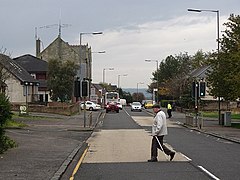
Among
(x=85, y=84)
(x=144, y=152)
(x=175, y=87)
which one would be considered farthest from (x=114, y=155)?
(x=175, y=87)

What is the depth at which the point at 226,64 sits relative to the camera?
39500 mm

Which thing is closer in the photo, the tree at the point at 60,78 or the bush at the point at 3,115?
the bush at the point at 3,115

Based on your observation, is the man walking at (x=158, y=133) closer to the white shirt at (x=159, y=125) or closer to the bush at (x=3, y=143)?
the white shirt at (x=159, y=125)

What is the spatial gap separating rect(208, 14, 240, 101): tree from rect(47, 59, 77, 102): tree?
33.3 metres

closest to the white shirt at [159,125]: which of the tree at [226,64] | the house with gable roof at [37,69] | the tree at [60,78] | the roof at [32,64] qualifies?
Answer: the tree at [226,64]

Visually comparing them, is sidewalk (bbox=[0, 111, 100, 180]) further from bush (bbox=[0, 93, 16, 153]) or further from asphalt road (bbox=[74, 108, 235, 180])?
asphalt road (bbox=[74, 108, 235, 180])

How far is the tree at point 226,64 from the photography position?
3803 centimetres

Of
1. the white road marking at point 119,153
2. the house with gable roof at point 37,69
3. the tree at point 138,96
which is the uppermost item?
the house with gable roof at point 37,69

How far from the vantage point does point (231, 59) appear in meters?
36.9

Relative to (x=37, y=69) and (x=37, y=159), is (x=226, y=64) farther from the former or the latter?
(x=37, y=69)

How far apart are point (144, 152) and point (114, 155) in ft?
4.78

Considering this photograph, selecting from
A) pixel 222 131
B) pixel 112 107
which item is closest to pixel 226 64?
pixel 222 131

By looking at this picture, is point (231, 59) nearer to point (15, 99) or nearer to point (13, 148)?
point (13, 148)

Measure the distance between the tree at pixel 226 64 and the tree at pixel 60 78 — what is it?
3334cm
